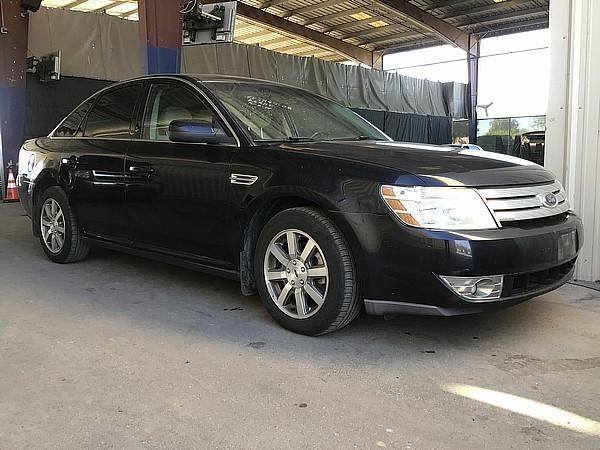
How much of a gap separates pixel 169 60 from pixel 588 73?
6275mm

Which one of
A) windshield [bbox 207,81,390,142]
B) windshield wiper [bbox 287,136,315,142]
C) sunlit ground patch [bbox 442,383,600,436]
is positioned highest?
windshield [bbox 207,81,390,142]

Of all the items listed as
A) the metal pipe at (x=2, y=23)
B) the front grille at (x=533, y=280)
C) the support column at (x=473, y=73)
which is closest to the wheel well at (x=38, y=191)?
the front grille at (x=533, y=280)

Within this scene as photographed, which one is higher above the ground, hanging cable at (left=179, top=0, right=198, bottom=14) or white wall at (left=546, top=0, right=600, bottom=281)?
hanging cable at (left=179, top=0, right=198, bottom=14)

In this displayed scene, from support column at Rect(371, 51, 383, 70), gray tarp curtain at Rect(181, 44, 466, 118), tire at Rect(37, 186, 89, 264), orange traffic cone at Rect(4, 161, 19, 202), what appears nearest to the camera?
tire at Rect(37, 186, 89, 264)

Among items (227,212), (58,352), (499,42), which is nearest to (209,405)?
(58,352)

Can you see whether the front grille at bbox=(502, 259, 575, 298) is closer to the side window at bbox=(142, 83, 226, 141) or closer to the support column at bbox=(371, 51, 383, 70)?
the side window at bbox=(142, 83, 226, 141)

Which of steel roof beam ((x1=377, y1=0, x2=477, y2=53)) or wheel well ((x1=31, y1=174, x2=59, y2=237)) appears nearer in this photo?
wheel well ((x1=31, y1=174, x2=59, y2=237))

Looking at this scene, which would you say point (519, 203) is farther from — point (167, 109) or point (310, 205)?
point (167, 109)

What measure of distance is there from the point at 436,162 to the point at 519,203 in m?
0.47

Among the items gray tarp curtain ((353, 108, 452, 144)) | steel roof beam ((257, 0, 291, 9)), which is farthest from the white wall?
steel roof beam ((257, 0, 291, 9))

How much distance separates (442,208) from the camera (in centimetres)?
272

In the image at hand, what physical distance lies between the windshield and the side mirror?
0.55ft

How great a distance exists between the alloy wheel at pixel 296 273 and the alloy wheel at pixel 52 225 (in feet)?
7.94

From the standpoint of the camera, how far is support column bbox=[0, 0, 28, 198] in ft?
35.2
